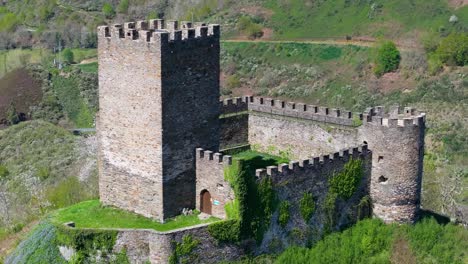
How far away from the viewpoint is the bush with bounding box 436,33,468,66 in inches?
2763

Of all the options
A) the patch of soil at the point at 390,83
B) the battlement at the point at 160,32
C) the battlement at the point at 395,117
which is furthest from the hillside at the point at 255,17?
the battlement at the point at 160,32

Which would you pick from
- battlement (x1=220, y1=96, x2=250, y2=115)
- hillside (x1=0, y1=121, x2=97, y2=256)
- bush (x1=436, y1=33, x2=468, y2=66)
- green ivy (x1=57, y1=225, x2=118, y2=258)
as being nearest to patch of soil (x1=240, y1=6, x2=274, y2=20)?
bush (x1=436, y1=33, x2=468, y2=66)

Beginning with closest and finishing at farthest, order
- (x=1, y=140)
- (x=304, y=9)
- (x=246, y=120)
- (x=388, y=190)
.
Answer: (x=388, y=190), (x=246, y=120), (x=1, y=140), (x=304, y=9)

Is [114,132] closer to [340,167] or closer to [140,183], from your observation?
[140,183]

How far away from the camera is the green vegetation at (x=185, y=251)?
30.0 meters

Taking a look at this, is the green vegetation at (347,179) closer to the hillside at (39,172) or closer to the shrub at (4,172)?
the hillside at (39,172)

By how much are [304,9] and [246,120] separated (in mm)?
50540

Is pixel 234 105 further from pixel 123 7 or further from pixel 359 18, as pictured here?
pixel 123 7

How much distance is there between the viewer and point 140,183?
32.3m

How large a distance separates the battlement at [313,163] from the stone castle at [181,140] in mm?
34

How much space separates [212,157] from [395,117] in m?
7.96

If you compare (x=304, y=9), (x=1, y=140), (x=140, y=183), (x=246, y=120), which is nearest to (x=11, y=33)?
(x=304, y=9)

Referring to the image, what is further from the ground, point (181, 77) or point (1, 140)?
point (181, 77)

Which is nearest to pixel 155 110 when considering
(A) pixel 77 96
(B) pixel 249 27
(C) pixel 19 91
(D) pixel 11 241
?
(D) pixel 11 241
